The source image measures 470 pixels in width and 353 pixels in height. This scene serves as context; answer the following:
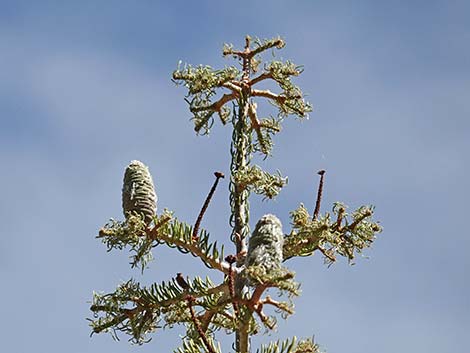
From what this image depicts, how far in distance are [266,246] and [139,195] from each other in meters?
0.57

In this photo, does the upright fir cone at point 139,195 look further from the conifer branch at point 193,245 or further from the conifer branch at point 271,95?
the conifer branch at point 271,95

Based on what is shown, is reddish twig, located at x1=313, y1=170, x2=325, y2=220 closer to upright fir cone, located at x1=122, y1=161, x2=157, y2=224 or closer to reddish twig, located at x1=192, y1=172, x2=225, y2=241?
reddish twig, located at x1=192, y1=172, x2=225, y2=241

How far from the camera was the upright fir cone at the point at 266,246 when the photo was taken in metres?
2.58

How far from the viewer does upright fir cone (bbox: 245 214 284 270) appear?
102 inches

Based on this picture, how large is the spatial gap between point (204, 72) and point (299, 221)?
0.72 m

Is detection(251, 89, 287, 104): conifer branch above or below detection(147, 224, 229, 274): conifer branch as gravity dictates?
above

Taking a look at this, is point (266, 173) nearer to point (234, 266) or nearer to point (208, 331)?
point (234, 266)

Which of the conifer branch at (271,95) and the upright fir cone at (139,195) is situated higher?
the conifer branch at (271,95)

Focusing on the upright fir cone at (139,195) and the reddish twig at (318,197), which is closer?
the upright fir cone at (139,195)

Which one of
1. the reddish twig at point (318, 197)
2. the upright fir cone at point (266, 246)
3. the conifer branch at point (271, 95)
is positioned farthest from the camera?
the conifer branch at point (271, 95)

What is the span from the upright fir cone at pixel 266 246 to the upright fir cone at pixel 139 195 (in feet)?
1.57

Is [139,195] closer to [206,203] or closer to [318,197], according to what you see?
[206,203]

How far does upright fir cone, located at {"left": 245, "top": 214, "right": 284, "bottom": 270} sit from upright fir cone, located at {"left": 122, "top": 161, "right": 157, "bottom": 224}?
0.48 metres

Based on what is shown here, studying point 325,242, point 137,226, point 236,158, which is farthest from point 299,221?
point 137,226
